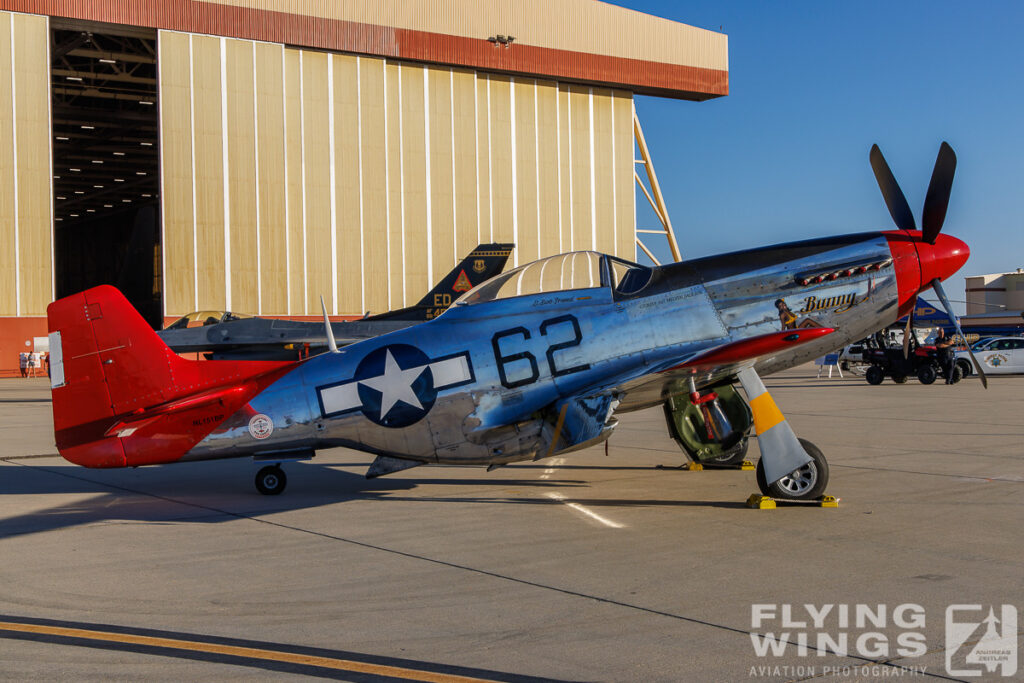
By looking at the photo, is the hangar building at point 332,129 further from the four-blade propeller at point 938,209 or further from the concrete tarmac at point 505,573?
the four-blade propeller at point 938,209

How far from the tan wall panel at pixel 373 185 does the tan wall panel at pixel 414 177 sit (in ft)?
3.70

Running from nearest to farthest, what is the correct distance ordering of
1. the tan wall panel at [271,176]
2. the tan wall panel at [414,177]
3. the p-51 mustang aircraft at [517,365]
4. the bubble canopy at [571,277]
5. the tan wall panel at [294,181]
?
the p-51 mustang aircraft at [517,365]
the bubble canopy at [571,277]
the tan wall panel at [271,176]
the tan wall panel at [294,181]
the tan wall panel at [414,177]

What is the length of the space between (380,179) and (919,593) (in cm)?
4019

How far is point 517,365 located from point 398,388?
1171 mm

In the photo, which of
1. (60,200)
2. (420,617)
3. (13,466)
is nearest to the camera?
(420,617)

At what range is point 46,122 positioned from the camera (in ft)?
124

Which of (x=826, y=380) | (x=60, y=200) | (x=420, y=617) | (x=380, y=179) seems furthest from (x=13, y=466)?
(x=60, y=200)

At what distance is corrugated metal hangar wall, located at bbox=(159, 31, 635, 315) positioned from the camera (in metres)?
39.7

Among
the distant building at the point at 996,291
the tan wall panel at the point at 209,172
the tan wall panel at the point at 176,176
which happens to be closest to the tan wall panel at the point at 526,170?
the tan wall panel at the point at 209,172

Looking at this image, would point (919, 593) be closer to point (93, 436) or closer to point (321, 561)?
point (321, 561)

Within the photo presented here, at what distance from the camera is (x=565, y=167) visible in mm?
48906

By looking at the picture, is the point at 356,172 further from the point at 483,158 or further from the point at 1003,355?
the point at 1003,355

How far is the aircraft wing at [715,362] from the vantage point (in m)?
7.92

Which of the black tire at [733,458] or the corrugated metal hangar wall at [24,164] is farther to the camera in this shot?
the corrugated metal hangar wall at [24,164]
